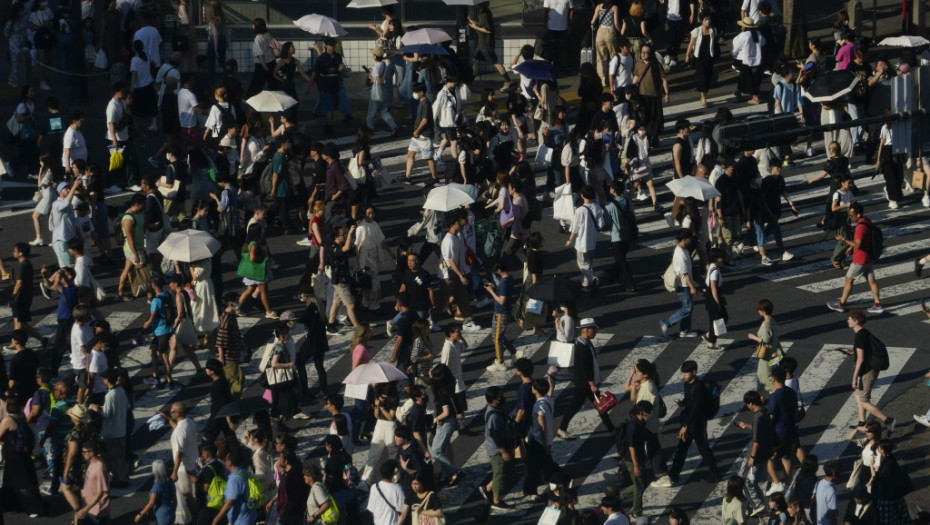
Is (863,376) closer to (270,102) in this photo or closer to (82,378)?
(82,378)

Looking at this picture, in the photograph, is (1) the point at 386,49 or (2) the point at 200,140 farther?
(1) the point at 386,49

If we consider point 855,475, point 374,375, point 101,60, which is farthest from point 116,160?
point 855,475

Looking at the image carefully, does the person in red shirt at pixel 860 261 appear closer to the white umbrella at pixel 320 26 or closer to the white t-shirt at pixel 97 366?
the white t-shirt at pixel 97 366

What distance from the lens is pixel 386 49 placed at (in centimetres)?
3662

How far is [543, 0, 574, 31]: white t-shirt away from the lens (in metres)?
37.6

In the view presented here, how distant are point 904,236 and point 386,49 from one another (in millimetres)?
10631

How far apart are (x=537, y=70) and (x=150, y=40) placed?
7088 mm

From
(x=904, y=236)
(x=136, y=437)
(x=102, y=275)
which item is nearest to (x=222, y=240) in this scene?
(x=102, y=275)

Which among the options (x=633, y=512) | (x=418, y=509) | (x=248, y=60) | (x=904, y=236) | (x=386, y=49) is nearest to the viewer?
(x=418, y=509)

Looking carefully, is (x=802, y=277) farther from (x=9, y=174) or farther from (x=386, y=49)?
(x=9, y=174)

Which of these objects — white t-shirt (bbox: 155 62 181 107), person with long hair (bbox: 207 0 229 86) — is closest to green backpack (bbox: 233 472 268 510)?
white t-shirt (bbox: 155 62 181 107)

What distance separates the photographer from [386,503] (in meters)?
21.1

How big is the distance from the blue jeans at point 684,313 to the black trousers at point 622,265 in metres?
1.67

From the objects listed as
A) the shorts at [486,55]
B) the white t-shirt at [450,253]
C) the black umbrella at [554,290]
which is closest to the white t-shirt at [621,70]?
the shorts at [486,55]
